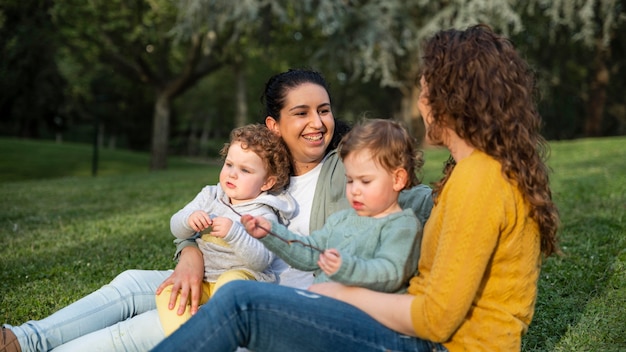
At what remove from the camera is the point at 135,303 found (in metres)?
3.23

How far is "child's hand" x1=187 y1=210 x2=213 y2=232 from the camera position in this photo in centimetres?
291

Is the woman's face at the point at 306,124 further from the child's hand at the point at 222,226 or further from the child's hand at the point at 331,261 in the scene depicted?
the child's hand at the point at 331,261

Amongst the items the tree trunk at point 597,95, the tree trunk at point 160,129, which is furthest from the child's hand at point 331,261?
the tree trunk at point 597,95

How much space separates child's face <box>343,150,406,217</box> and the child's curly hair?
31.2 inches

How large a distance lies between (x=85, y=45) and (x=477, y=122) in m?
19.3

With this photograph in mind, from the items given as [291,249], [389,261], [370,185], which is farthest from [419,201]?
[291,249]

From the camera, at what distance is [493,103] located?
7.43ft

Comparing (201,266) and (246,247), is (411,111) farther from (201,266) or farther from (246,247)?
(246,247)

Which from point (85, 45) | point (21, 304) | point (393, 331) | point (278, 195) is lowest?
point (21, 304)

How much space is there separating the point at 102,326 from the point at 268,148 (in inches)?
44.2

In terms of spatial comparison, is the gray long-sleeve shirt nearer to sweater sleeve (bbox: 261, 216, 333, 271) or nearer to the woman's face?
the woman's face

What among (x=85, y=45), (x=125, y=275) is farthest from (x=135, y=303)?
(x=85, y=45)

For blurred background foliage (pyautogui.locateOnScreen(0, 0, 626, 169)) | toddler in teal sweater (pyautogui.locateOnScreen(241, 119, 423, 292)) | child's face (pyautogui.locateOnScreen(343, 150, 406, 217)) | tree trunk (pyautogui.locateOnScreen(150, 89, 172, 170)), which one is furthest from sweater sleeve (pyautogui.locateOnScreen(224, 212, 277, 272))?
tree trunk (pyautogui.locateOnScreen(150, 89, 172, 170))

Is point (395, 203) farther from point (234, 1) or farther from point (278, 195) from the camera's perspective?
point (234, 1)
